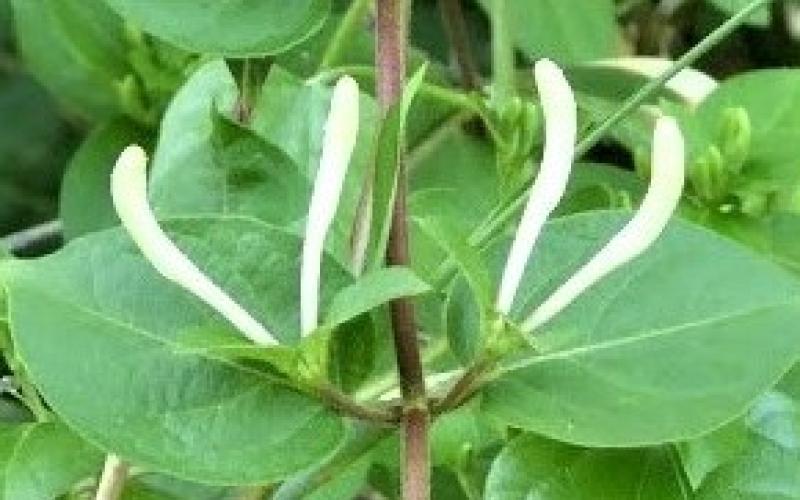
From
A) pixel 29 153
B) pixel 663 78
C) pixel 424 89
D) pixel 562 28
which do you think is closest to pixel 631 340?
pixel 663 78

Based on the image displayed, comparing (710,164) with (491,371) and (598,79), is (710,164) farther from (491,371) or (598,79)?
(491,371)

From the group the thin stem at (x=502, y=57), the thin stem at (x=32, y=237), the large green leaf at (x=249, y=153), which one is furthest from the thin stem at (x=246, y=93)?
the thin stem at (x=32, y=237)

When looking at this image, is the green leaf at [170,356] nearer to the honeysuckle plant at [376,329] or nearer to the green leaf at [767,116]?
the honeysuckle plant at [376,329]

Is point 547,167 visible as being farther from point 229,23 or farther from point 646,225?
point 229,23

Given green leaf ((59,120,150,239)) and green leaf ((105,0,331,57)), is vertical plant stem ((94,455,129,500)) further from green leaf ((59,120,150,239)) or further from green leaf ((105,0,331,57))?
green leaf ((59,120,150,239))

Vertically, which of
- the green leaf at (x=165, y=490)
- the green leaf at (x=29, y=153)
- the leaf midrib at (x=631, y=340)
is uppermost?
the leaf midrib at (x=631, y=340)

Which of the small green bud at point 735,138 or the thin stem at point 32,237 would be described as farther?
the thin stem at point 32,237
